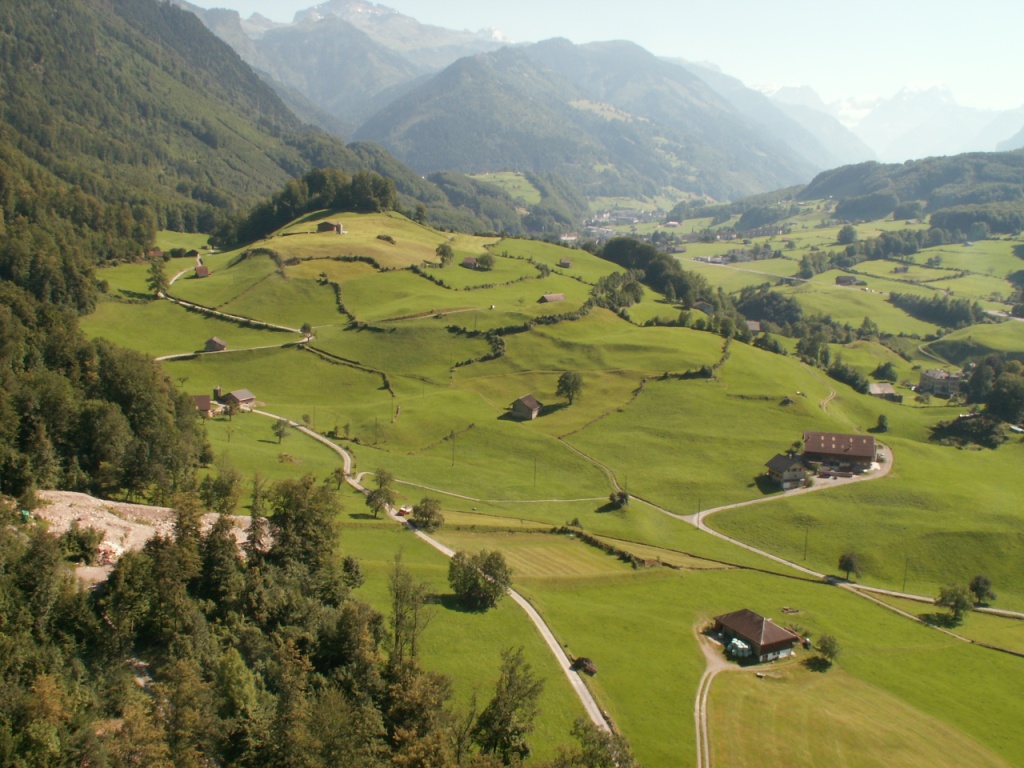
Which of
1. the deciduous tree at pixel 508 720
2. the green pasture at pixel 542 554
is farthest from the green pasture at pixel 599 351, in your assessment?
the deciduous tree at pixel 508 720

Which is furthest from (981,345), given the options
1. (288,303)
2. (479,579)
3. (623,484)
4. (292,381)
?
(479,579)

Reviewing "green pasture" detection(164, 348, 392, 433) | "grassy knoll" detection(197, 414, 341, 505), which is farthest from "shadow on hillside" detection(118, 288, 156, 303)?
"grassy knoll" detection(197, 414, 341, 505)

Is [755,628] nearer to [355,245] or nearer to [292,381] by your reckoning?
[292,381]

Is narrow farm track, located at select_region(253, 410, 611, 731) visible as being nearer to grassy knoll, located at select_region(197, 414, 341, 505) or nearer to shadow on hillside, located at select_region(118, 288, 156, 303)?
grassy knoll, located at select_region(197, 414, 341, 505)

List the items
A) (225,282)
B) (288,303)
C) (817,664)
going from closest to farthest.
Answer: (817,664) < (288,303) < (225,282)

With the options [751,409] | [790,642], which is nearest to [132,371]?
[790,642]

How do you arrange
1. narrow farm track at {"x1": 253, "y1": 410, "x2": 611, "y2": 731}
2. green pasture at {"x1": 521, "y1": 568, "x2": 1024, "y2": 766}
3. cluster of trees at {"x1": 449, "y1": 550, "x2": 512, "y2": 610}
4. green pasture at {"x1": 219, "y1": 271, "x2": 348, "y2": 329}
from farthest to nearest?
green pasture at {"x1": 219, "y1": 271, "x2": 348, "y2": 329} → cluster of trees at {"x1": 449, "y1": 550, "x2": 512, "y2": 610} → green pasture at {"x1": 521, "y1": 568, "x2": 1024, "y2": 766} → narrow farm track at {"x1": 253, "y1": 410, "x2": 611, "y2": 731}

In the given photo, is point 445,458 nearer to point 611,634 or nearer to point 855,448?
point 611,634
